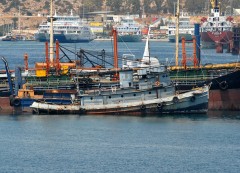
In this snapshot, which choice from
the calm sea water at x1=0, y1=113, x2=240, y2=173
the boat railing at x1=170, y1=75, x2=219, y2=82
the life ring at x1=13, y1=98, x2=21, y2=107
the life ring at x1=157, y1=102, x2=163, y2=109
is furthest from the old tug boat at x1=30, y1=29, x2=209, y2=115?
the boat railing at x1=170, y1=75, x2=219, y2=82

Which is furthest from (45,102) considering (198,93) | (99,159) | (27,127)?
(99,159)

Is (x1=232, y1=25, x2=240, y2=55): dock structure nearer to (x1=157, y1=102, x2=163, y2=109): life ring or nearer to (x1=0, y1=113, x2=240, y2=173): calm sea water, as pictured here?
(x1=157, y1=102, x2=163, y2=109): life ring

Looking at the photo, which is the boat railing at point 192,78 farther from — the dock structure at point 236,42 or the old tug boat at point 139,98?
the dock structure at point 236,42

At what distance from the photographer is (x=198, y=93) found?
81125mm

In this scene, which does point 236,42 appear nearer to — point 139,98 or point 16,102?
point 139,98

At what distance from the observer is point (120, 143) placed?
227 ft

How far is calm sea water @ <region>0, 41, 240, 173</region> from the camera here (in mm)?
61656

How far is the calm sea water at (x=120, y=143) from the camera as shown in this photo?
61656 mm

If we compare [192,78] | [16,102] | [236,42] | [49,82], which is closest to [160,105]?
[192,78]

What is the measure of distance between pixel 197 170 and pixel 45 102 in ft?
80.5

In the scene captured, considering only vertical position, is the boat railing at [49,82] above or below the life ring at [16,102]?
above

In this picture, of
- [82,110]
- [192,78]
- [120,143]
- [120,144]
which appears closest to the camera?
[120,144]

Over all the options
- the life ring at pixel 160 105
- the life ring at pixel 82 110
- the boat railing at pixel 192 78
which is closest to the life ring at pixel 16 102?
the life ring at pixel 82 110

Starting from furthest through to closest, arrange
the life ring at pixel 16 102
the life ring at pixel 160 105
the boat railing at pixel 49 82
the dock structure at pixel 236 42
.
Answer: the dock structure at pixel 236 42, the boat railing at pixel 49 82, the life ring at pixel 16 102, the life ring at pixel 160 105
